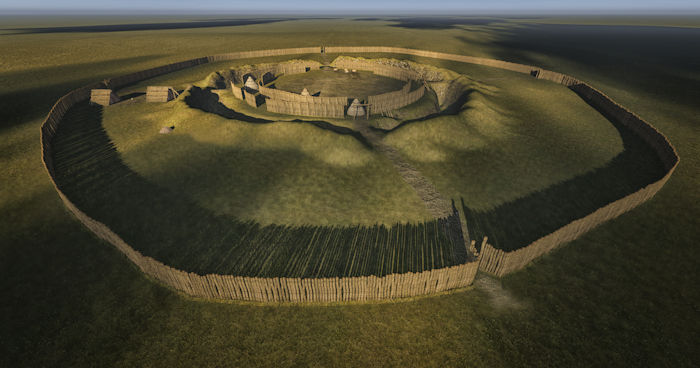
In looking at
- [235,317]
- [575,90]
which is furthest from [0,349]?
[575,90]

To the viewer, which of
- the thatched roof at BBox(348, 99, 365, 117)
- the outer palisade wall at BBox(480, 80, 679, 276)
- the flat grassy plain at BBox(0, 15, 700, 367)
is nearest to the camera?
the flat grassy plain at BBox(0, 15, 700, 367)

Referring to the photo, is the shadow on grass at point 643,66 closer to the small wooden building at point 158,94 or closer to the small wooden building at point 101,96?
the small wooden building at point 158,94

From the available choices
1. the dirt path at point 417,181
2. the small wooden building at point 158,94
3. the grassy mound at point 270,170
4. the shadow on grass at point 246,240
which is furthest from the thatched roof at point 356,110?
the small wooden building at point 158,94

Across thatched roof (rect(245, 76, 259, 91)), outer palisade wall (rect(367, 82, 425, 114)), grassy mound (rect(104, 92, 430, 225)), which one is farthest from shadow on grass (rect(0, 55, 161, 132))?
outer palisade wall (rect(367, 82, 425, 114))

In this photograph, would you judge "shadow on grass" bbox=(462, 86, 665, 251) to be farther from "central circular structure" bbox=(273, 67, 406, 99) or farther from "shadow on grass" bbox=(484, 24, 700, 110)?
"shadow on grass" bbox=(484, 24, 700, 110)

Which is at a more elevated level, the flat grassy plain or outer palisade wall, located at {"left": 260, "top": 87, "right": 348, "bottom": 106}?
outer palisade wall, located at {"left": 260, "top": 87, "right": 348, "bottom": 106}

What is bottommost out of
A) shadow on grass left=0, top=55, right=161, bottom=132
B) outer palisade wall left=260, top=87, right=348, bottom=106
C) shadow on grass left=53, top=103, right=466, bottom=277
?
shadow on grass left=53, top=103, right=466, bottom=277
